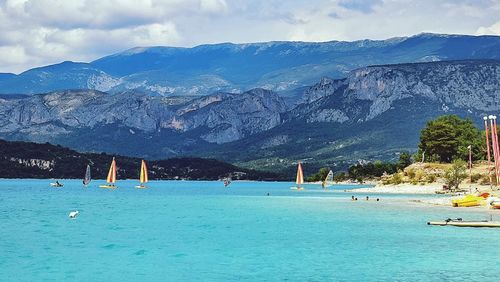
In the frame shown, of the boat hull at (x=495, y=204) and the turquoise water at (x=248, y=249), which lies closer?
the turquoise water at (x=248, y=249)

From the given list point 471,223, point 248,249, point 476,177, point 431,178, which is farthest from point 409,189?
point 248,249

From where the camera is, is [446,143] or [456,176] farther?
[446,143]

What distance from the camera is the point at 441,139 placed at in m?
189

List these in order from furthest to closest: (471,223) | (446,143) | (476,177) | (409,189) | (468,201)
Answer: (446,143) → (409,189) → (476,177) → (468,201) → (471,223)

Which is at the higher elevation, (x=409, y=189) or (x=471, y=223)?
(x=409, y=189)

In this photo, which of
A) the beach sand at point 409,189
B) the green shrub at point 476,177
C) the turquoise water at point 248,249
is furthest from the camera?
the beach sand at point 409,189

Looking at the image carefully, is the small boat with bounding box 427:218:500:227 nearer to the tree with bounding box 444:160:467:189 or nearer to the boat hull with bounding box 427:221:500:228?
the boat hull with bounding box 427:221:500:228

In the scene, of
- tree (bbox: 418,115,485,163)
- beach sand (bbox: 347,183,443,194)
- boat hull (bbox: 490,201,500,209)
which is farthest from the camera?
tree (bbox: 418,115,485,163)

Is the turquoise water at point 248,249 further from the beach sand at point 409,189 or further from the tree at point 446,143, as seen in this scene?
the tree at point 446,143

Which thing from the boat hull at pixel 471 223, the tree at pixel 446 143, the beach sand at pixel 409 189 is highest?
the tree at pixel 446 143

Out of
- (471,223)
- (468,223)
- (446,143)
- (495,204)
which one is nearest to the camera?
(471,223)

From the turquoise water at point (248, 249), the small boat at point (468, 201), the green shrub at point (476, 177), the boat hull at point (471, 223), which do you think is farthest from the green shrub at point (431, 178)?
the boat hull at point (471, 223)

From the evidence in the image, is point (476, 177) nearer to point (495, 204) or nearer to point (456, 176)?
point (456, 176)

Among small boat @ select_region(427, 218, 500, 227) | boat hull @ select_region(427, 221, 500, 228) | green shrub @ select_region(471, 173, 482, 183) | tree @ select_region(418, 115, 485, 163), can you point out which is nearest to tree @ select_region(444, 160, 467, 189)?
green shrub @ select_region(471, 173, 482, 183)
